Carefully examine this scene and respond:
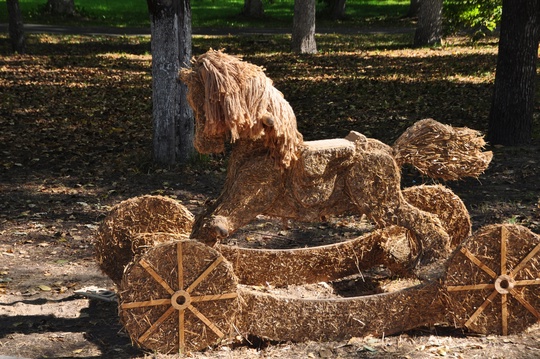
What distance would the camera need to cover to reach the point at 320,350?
4.50 meters

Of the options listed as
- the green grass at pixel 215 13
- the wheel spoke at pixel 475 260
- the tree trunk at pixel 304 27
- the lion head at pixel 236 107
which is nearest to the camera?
the lion head at pixel 236 107

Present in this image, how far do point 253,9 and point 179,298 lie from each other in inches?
1120

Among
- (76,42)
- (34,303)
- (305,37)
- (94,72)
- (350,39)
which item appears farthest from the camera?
(350,39)

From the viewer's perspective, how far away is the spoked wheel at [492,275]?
4.53 metres

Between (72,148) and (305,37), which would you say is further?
(305,37)

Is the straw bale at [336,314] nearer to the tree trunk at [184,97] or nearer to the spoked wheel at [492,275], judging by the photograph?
the spoked wheel at [492,275]

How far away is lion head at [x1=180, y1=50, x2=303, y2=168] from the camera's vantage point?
427 centimetres

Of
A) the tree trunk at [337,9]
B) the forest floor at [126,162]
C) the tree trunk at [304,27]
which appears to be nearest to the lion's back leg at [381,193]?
the forest floor at [126,162]

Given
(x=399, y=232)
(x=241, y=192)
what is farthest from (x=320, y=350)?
(x=399, y=232)

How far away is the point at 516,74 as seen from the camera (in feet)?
31.1

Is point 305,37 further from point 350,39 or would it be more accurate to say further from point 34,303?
point 34,303

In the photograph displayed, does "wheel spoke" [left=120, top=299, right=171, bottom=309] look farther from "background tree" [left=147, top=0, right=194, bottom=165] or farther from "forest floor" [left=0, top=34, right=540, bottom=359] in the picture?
"background tree" [left=147, top=0, right=194, bottom=165]

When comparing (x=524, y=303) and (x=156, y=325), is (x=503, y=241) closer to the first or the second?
(x=524, y=303)

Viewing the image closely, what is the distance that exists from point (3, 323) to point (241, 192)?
186 centimetres
